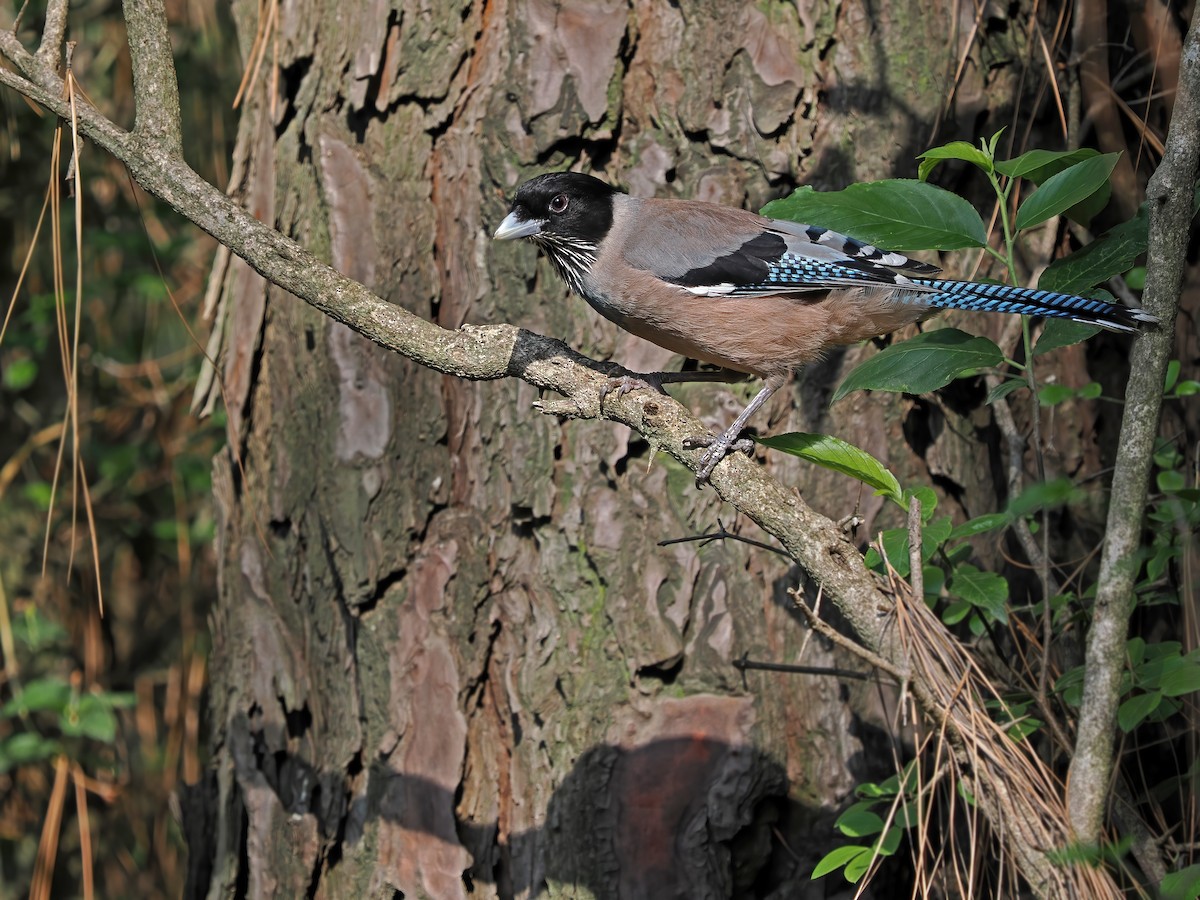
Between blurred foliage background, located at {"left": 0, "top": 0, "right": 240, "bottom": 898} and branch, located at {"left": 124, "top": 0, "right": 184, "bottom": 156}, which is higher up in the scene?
branch, located at {"left": 124, "top": 0, "right": 184, "bottom": 156}

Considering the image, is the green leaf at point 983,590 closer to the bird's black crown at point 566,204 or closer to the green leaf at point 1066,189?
the green leaf at point 1066,189

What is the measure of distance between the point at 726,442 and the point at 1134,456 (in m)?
0.95

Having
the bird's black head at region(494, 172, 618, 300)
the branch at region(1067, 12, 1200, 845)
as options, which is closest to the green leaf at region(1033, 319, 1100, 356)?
the branch at region(1067, 12, 1200, 845)

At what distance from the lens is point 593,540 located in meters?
3.49

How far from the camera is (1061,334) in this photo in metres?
2.49

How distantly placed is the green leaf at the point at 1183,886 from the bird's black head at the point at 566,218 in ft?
7.13

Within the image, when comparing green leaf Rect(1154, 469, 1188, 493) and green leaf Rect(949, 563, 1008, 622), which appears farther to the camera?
green leaf Rect(1154, 469, 1188, 493)

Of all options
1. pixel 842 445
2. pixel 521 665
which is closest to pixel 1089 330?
pixel 842 445

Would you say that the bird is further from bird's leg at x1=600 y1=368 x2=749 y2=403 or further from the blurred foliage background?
the blurred foliage background

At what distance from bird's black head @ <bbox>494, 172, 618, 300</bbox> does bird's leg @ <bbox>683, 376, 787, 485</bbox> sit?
641 mm

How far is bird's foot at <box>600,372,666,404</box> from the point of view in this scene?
2.72 m

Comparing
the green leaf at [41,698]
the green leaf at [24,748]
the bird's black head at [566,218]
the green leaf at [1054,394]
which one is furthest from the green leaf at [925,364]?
the green leaf at [24,748]

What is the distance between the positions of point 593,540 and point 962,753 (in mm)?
1422

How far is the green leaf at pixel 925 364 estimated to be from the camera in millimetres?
2393
